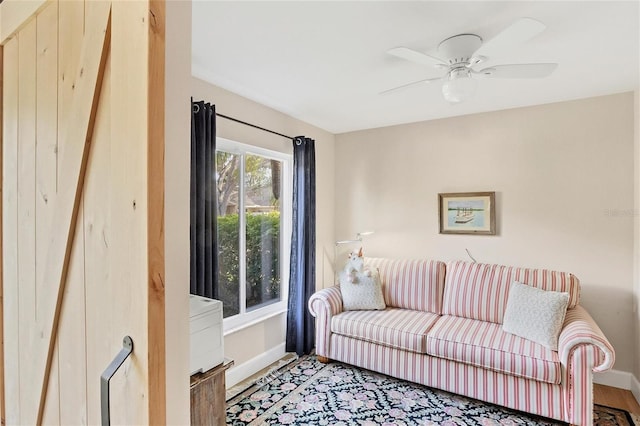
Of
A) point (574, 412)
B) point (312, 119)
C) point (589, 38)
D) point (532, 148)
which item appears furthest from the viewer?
point (312, 119)

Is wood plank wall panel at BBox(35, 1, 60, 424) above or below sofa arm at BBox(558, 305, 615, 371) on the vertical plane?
above

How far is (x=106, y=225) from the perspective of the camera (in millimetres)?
784

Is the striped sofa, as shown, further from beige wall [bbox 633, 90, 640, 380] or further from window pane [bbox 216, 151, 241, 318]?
window pane [bbox 216, 151, 241, 318]

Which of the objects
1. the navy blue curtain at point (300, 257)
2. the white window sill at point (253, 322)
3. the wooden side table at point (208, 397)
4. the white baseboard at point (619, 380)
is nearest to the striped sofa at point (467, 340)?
the navy blue curtain at point (300, 257)

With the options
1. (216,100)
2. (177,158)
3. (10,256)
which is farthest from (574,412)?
(216,100)

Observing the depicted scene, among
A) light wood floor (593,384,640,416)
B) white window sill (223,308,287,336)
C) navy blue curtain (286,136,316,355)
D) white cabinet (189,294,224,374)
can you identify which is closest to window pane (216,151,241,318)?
white window sill (223,308,287,336)

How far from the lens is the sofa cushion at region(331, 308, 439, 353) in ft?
8.89

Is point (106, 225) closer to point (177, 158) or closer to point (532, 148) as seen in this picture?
point (177, 158)

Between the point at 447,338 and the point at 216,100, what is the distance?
2.61 m

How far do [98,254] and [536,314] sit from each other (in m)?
2.83

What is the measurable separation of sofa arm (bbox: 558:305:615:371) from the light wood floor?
0.74 m

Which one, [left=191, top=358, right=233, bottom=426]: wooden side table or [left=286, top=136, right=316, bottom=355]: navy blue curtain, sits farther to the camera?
[left=286, top=136, right=316, bottom=355]: navy blue curtain

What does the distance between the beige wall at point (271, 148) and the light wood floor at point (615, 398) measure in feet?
8.65

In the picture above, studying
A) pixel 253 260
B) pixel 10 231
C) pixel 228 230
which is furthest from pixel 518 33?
pixel 253 260
